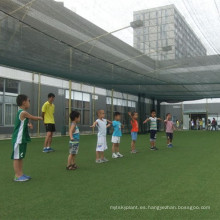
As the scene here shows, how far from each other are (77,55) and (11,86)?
5584 millimetres

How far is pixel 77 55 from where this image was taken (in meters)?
12.4

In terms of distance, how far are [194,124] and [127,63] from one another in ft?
78.3

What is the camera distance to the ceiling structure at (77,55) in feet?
32.5

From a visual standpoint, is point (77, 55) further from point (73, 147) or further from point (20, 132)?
point (20, 132)

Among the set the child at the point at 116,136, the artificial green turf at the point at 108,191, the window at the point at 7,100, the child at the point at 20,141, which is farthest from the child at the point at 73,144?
the window at the point at 7,100

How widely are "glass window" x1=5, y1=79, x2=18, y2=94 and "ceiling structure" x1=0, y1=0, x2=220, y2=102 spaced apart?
4482 millimetres

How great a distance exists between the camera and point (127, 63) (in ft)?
53.8

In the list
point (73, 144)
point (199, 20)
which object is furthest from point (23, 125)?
point (199, 20)

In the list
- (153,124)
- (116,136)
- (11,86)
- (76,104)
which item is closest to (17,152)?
(116,136)

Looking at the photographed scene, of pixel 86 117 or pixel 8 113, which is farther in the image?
pixel 86 117

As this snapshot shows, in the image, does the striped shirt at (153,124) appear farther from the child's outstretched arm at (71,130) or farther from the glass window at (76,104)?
the glass window at (76,104)

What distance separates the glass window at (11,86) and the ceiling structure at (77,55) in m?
4.48

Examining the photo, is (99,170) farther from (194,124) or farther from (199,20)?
(194,124)

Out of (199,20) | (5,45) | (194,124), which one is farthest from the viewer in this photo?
(194,124)
